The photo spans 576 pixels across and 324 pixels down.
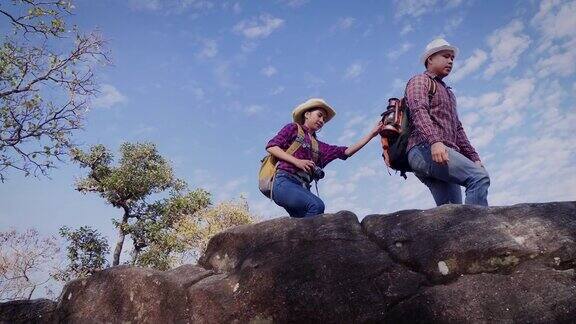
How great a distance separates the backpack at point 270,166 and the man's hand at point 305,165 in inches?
10.6

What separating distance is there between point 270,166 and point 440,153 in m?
2.02

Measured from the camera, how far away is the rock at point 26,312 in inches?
172

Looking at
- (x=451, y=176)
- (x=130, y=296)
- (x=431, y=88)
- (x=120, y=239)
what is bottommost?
(x=130, y=296)

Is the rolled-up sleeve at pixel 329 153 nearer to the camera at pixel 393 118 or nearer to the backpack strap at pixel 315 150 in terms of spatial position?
the backpack strap at pixel 315 150

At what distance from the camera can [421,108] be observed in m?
4.74

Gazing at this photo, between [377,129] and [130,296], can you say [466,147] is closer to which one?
[377,129]

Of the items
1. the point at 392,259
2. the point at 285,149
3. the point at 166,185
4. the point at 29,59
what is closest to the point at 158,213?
the point at 166,185

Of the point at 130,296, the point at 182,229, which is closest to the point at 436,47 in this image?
the point at 130,296

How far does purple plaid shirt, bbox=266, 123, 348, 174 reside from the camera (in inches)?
203

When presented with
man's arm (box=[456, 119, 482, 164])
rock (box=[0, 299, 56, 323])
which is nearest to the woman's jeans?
man's arm (box=[456, 119, 482, 164])

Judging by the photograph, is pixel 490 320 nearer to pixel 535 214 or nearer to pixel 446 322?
pixel 446 322

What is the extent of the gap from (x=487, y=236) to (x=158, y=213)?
25.0 meters

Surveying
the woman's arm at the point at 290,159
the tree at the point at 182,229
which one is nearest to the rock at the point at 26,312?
the woman's arm at the point at 290,159

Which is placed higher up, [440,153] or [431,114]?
[431,114]
